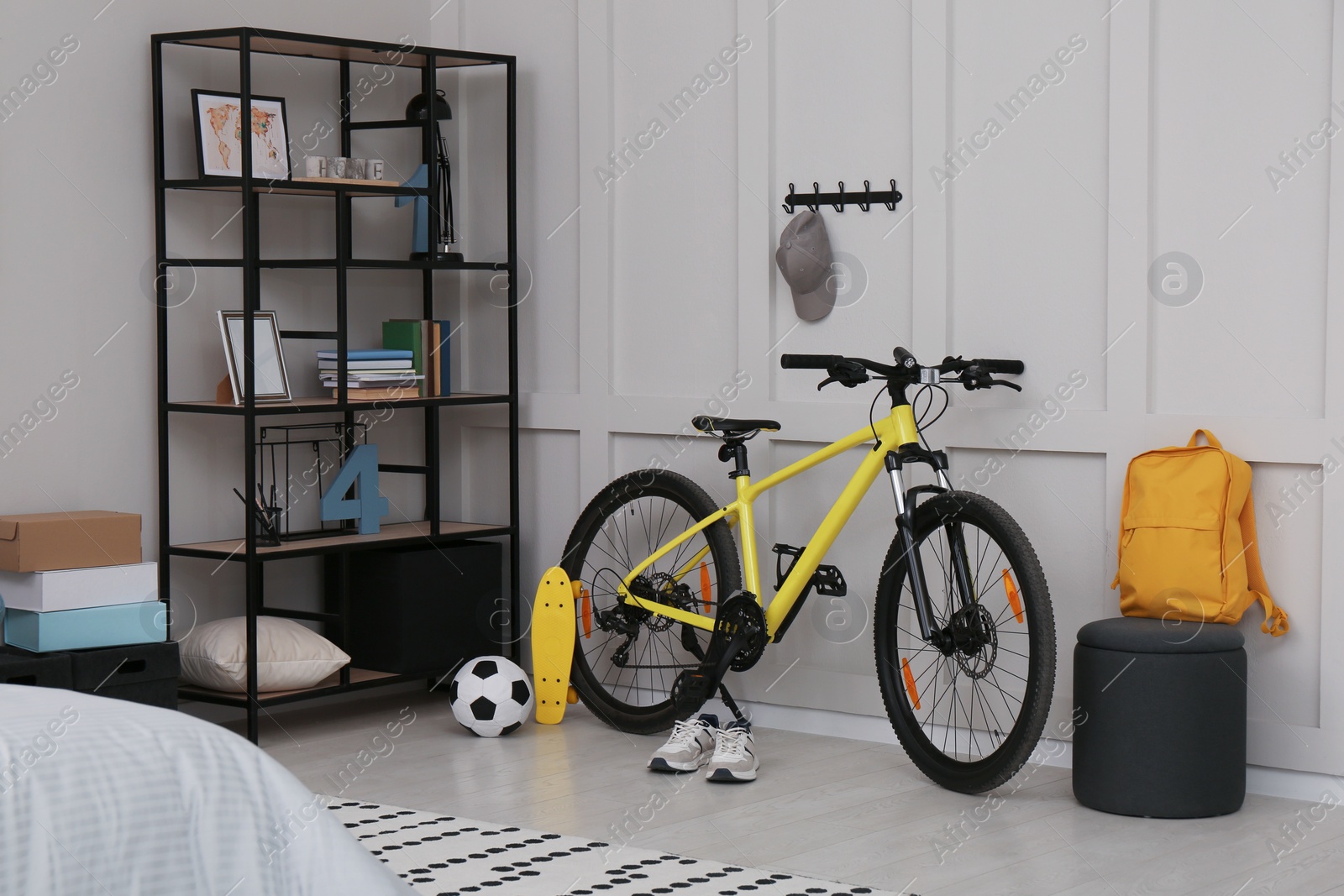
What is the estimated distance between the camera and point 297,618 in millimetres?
4121

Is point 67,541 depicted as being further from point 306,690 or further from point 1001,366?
point 1001,366

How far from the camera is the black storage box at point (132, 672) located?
3.38m

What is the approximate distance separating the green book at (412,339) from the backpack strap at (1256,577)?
2.20 metres

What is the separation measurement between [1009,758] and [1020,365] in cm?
93

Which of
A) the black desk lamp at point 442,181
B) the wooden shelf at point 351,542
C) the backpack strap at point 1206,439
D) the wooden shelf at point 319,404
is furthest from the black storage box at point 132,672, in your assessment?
the backpack strap at point 1206,439

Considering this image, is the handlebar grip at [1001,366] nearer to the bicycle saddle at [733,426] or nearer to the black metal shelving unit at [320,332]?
the bicycle saddle at [733,426]

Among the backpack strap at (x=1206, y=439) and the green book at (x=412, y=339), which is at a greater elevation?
the green book at (x=412, y=339)

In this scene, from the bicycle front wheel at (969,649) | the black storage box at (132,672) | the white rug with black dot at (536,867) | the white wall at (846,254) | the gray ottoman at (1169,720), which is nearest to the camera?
the white rug with black dot at (536,867)

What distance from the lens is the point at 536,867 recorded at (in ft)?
9.14

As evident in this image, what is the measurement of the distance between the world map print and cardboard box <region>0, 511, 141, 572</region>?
98 cm

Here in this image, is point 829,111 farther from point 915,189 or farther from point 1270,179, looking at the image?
point 1270,179

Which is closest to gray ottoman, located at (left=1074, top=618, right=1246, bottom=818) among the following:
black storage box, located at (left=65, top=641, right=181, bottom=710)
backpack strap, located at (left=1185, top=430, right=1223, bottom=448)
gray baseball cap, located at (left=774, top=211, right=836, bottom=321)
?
backpack strap, located at (left=1185, top=430, right=1223, bottom=448)

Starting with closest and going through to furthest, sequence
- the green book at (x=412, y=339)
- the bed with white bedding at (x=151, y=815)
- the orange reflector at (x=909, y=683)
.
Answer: the bed with white bedding at (x=151, y=815), the orange reflector at (x=909, y=683), the green book at (x=412, y=339)

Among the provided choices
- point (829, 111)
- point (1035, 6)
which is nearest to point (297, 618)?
point (829, 111)
